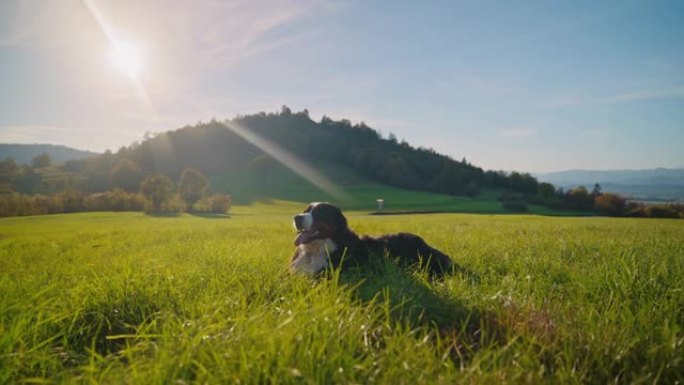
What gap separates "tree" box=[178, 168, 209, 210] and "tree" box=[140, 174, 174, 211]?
729 cm

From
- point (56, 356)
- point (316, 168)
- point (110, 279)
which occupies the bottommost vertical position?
point (56, 356)

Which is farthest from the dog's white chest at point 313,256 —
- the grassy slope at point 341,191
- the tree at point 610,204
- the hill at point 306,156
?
the hill at point 306,156

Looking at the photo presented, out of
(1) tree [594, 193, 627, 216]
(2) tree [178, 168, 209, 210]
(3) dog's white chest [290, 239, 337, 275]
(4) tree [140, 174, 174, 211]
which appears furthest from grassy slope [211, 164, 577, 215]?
(3) dog's white chest [290, 239, 337, 275]

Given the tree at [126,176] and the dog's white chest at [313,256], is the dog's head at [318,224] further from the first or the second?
the tree at [126,176]

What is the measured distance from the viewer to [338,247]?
5.69 metres

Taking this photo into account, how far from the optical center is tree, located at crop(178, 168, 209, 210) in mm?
57125

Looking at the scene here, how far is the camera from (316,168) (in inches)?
4793

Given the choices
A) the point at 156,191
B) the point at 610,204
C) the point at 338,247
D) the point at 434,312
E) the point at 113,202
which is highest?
the point at 156,191

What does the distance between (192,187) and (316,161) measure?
72218 millimetres

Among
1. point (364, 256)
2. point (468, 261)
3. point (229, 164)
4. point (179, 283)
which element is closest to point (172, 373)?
point (179, 283)

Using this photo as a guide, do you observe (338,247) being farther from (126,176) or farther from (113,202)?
(126,176)

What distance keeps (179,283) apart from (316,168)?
118m

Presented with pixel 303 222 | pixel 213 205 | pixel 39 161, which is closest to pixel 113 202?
pixel 39 161

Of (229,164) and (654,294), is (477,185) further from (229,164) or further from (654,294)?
(654,294)
